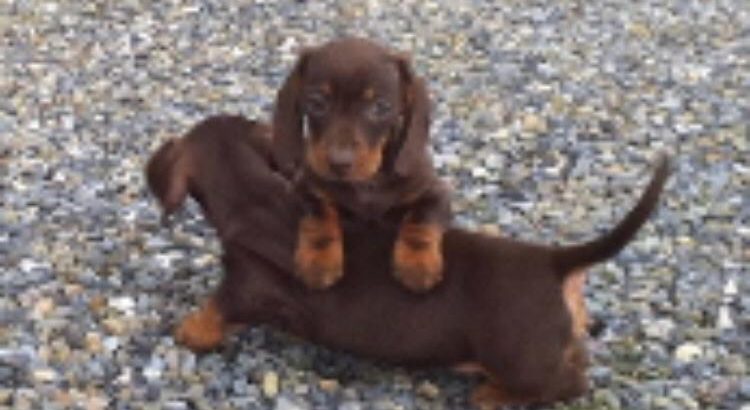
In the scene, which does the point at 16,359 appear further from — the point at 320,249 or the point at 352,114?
the point at 352,114

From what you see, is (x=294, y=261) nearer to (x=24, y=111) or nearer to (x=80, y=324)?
(x=80, y=324)

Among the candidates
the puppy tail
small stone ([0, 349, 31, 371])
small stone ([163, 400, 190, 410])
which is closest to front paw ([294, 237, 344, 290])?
small stone ([163, 400, 190, 410])

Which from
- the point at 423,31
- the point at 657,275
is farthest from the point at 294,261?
the point at 423,31

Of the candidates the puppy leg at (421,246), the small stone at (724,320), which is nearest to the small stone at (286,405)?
the puppy leg at (421,246)

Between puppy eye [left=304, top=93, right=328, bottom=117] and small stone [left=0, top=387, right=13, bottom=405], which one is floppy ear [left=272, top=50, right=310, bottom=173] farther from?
small stone [left=0, top=387, right=13, bottom=405]

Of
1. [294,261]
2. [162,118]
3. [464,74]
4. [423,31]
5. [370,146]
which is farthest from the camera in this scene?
[423,31]

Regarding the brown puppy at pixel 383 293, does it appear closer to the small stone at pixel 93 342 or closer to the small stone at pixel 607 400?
the small stone at pixel 607 400

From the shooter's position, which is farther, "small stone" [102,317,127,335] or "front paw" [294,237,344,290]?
"small stone" [102,317,127,335]

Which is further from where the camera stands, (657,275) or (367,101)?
(657,275)
